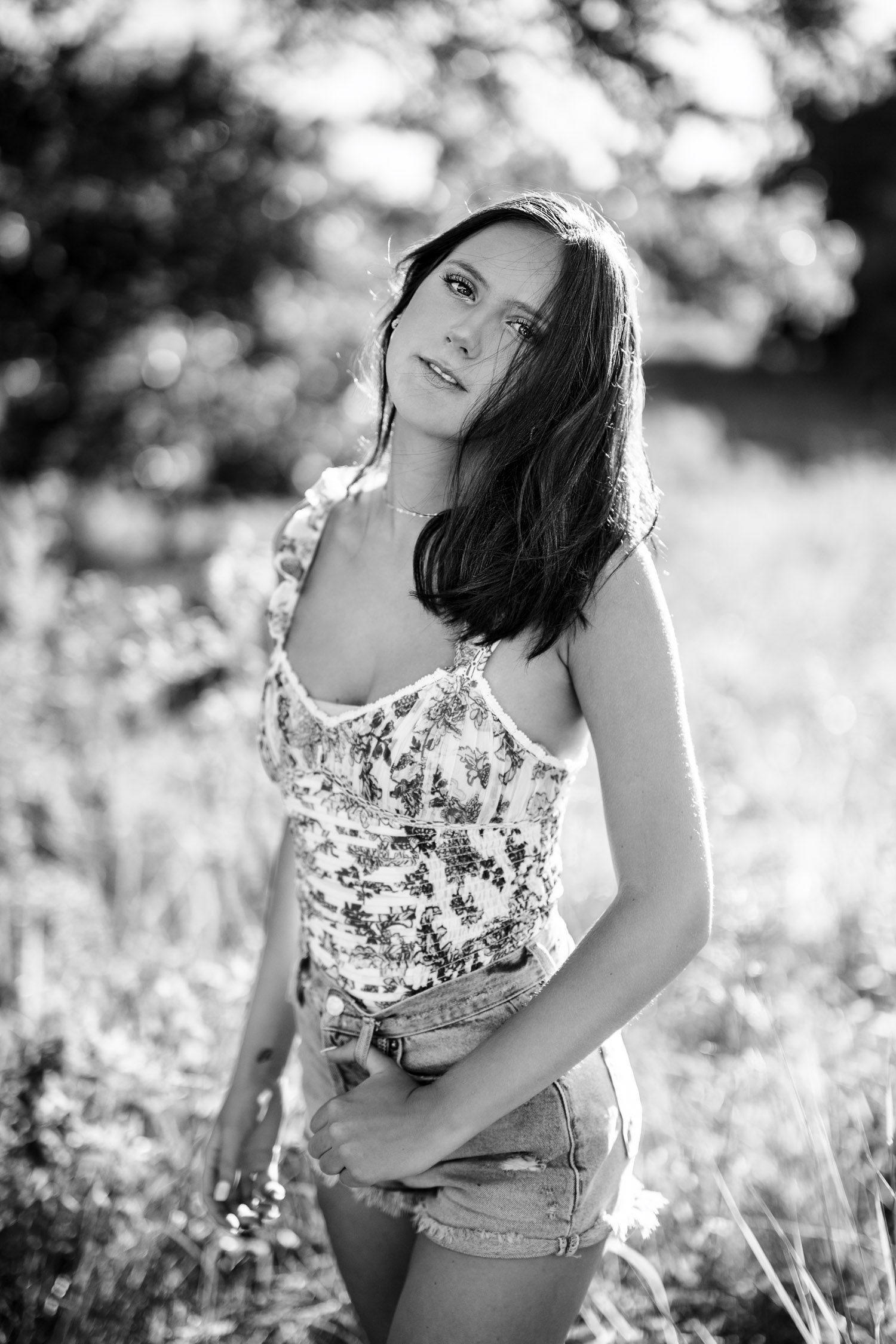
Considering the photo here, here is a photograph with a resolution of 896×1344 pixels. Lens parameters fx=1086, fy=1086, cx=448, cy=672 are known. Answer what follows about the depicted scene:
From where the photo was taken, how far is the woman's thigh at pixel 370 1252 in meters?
1.47

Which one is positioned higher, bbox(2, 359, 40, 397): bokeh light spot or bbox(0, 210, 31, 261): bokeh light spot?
bbox(0, 210, 31, 261): bokeh light spot

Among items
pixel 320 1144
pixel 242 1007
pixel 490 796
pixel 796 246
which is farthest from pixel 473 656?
pixel 796 246

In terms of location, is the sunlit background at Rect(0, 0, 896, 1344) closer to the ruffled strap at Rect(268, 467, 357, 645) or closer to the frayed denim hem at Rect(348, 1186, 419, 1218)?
the frayed denim hem at Rect(348, 1186, 419, 1218)

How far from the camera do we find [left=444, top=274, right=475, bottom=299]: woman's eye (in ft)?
4.57

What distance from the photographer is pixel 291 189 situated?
6086 millimetres

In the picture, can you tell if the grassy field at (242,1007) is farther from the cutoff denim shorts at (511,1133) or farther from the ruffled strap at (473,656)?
the ruffled strap at (473,656)

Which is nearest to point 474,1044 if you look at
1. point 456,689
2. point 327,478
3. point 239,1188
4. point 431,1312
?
point 431,1312

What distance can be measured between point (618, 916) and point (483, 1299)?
49cm

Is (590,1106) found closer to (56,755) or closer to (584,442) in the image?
(584,442)

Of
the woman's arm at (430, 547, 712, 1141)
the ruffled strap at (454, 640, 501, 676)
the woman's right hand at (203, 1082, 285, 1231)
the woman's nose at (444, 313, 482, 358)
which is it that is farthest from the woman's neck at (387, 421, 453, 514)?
the woman's right hand at (203, 1082, 285, 1231)

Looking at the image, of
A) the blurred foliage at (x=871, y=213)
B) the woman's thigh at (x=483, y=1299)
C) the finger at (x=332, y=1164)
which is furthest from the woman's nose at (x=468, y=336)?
the blurred foliage at (x=871, y=213)

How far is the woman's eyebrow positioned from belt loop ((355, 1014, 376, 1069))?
898 mm

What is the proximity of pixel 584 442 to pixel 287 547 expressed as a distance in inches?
20.5

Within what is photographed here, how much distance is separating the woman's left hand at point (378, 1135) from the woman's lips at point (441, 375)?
0.84m
